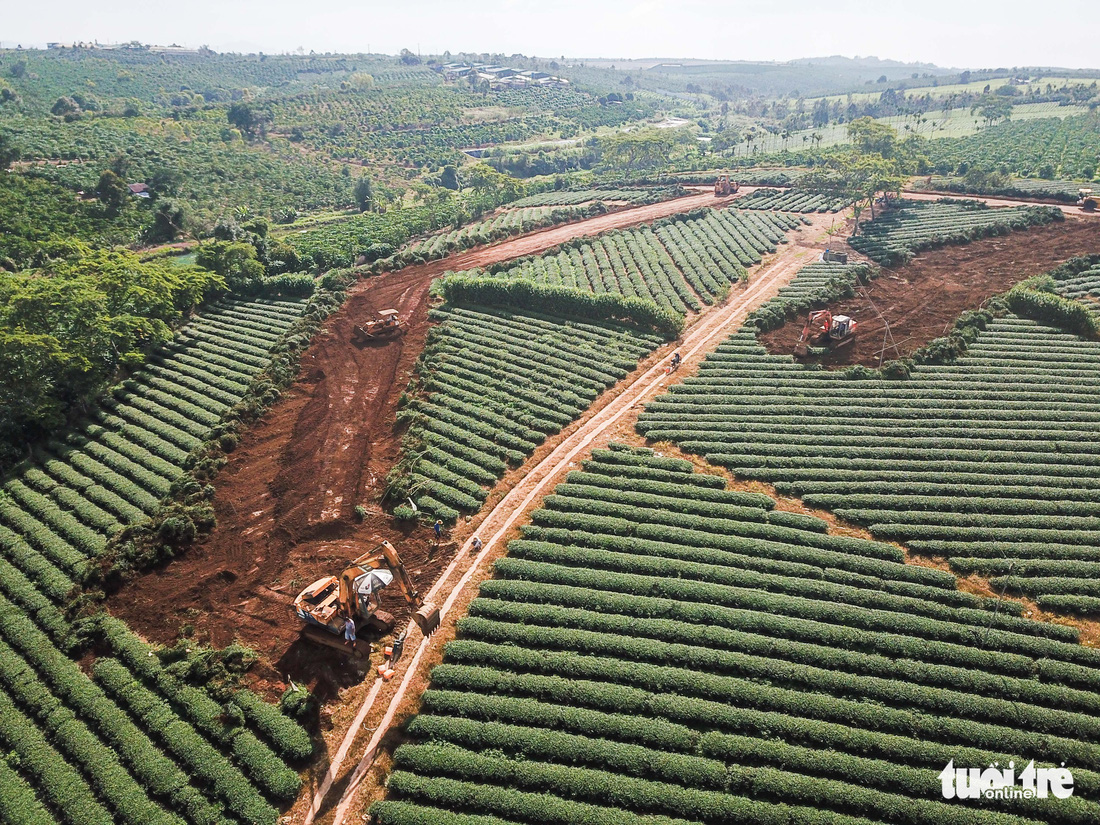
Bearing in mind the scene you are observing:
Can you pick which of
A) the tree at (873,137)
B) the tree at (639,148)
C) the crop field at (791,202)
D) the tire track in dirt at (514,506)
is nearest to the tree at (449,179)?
the tree at (639,148)

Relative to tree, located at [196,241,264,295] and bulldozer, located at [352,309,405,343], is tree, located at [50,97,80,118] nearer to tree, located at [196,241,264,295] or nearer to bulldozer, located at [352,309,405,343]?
tree, located at [196,241,264,295]

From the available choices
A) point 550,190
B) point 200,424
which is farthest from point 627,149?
point 200,424

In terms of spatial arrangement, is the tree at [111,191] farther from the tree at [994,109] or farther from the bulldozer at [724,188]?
the tree at [994,109]

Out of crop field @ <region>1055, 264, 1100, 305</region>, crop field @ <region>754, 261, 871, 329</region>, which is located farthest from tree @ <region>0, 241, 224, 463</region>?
crop field @ <region>1055, 264, 1100, 305</region>

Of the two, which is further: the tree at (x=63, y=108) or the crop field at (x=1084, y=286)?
the tree at (x=63, y=108)

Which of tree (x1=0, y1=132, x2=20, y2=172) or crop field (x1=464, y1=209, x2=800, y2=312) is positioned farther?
tree (x1=0, y1=132, x2=20, y2=172)
